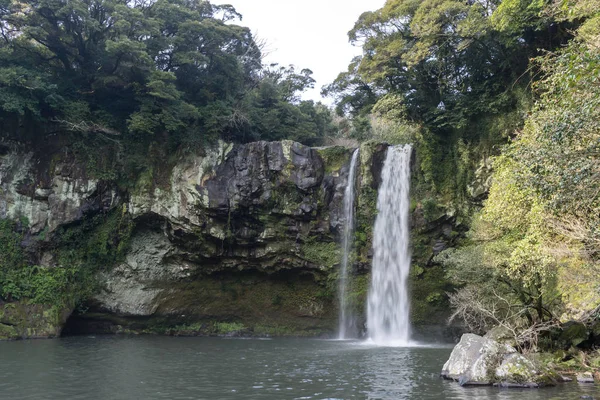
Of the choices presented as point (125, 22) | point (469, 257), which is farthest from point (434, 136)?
point (125, 22)

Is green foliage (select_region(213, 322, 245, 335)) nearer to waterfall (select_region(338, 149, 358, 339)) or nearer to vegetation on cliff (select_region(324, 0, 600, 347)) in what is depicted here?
waterfall (select_region(338, 149, 358, 339))

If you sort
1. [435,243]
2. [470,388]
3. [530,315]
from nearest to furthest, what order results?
[470,388]
[530,315]
[435,243]

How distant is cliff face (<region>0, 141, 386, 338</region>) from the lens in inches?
826

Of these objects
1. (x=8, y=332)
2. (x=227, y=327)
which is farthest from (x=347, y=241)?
(x=8, y=332)

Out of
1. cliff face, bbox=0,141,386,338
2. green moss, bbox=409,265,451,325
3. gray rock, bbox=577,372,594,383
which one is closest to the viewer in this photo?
gray rock, bbox=577,372,594,383

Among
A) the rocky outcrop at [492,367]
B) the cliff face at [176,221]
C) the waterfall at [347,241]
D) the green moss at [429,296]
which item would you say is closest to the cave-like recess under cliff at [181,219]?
the cliff face at [176,221]

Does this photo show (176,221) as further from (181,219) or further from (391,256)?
(391,256)

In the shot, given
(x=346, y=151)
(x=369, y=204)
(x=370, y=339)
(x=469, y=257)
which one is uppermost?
(x=346, y=151)

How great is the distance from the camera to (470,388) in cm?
987

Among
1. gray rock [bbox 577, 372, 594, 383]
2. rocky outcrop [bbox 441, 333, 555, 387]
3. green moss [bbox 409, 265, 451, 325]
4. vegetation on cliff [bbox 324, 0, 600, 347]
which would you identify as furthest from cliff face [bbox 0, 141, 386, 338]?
gray rock [bbox 577, 372, 594, 383]

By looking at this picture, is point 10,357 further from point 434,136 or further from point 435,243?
point 434,136

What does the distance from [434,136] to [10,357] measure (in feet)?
57.4

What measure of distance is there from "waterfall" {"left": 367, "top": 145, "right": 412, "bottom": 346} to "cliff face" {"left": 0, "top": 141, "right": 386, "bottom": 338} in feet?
2.06

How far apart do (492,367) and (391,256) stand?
1051 cm
